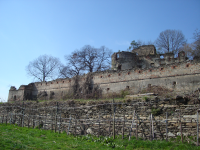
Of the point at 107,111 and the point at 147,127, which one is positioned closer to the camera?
the point at 147,127

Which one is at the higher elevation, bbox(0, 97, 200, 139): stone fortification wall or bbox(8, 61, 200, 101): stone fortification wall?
bbox(8, 61, 200, 101): stone fortification wall

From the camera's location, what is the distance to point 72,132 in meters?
11.2

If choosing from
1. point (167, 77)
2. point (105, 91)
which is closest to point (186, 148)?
point (167, 77)

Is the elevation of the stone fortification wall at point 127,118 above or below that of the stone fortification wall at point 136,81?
below

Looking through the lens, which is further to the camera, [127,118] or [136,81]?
[136,81]

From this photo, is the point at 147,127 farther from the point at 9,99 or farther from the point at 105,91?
the point at 9,99

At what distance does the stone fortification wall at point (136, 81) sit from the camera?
41.9ft

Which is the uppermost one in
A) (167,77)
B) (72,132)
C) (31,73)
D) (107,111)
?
(31,73)

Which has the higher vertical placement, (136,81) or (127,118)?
(136,81)

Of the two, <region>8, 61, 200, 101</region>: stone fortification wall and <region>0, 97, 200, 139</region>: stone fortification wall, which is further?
<region>8, 61, 200, 101</region>: stone fortification wall

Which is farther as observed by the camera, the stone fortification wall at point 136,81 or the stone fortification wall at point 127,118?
the stone fortification wall at point 136,81

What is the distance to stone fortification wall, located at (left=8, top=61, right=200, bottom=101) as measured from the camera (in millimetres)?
12779

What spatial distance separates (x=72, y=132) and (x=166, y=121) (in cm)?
596

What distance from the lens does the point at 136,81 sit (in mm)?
15195
